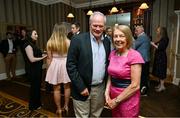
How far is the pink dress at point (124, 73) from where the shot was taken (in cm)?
148

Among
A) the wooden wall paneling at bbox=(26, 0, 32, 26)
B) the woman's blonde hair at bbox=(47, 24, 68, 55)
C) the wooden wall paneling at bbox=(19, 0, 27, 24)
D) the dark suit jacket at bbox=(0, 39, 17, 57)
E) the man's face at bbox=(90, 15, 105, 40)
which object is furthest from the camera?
the wooden wall paneling at bbox=(26, 0, 32, 26)

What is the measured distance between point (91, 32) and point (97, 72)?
0.39m

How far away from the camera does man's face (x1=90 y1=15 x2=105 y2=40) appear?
5.16ft

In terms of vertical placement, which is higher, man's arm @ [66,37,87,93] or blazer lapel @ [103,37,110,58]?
blazer lapel @ [103,37,110,58]

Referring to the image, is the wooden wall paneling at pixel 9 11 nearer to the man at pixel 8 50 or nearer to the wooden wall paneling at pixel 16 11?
the wooden wall paneling at pixel 16 11

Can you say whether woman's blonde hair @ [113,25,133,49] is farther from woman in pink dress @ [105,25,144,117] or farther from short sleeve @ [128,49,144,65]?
short sleeve @ [128,49,144,65]

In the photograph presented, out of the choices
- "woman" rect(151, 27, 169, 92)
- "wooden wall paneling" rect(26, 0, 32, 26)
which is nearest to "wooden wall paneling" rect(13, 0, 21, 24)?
"wooden wall paneling" rect(26, 0, 32, 26)

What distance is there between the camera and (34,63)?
278cm

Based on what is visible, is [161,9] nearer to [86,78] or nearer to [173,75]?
[173,75]

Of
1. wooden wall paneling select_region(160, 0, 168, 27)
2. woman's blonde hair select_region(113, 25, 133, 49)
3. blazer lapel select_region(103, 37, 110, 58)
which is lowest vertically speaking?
blazer lapel select_region(103, 37, 110, 58)

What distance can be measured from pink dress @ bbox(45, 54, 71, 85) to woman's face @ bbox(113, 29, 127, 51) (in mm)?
1257

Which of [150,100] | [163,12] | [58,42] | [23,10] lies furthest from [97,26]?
[23,10]

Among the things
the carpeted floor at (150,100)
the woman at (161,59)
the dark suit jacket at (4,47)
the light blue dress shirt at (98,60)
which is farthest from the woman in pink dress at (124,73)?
the dark suit jacket at (4,47)

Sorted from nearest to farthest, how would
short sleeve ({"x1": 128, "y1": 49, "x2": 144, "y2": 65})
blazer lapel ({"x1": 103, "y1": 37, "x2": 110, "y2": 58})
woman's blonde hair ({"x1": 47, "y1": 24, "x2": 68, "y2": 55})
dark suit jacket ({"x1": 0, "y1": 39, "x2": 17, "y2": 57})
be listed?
1. short sleeve ({"x1": 128, "y1": 49, "x2": 144, "y2": 65})
2. blazer lapel ({"x1": 103, "y1": 37, "x2": 110, "y2": 58})
3. woman's blonde hair ({"x1": 47, "y1": 24, "x2": 68, "y2": 55})
4. dark suit jacket ({"x1": 0, "y1": 39, "x2": 17, "y2": 57})
